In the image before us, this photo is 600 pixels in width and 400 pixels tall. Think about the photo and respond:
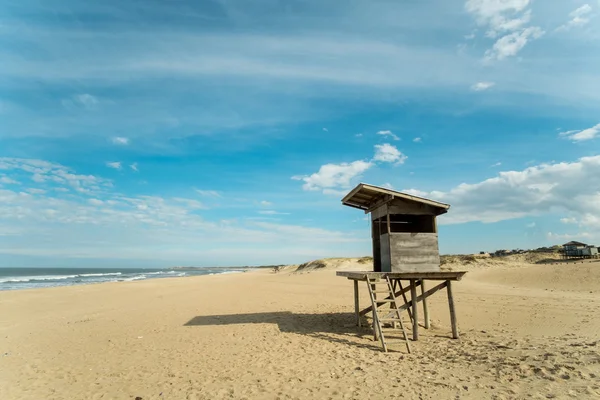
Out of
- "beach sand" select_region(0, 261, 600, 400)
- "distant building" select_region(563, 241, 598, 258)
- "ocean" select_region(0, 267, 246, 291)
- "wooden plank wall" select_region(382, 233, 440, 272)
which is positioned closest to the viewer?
"beach sand" select_region(0, 261, 600, 400)

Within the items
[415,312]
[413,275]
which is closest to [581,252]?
[413,275]

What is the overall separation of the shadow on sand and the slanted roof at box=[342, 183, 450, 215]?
186 inches

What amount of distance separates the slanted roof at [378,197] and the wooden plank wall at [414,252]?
3.39ft

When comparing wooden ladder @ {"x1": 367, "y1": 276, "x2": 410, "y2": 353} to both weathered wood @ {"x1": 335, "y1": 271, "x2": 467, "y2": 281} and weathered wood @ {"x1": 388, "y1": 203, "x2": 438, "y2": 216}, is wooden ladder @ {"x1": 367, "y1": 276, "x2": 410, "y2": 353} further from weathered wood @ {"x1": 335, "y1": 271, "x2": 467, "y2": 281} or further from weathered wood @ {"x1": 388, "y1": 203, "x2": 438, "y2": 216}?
weathered wood @ {"x1": 388, "y1": 203, "x2": 438, "y2": 216}

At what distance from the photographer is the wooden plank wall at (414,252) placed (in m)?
12.0

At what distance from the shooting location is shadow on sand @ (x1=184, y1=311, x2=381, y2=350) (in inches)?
472

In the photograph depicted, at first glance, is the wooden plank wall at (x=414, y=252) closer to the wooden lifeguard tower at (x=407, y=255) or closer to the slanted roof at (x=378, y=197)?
the wooden lifeguard tower at (x=407, y=255)

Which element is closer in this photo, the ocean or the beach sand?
the beach sand

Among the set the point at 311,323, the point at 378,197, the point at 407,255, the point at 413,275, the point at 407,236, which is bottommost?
the point at 311,323

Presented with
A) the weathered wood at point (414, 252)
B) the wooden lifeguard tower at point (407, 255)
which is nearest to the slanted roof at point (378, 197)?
the wooden lifeguard tower at point (407, 255)

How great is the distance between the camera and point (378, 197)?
1324cm

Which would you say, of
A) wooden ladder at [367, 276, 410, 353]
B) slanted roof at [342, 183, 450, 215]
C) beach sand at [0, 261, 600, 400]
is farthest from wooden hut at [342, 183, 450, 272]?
beach sand at [0, 261, 600, 400]

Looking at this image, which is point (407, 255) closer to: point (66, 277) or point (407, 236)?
point (407, 236)

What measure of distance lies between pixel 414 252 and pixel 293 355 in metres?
5.31
